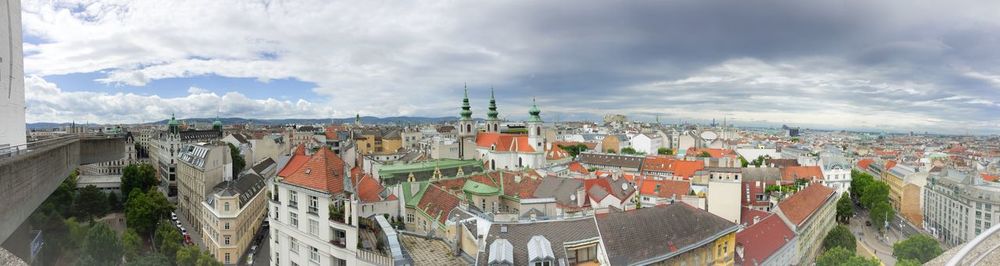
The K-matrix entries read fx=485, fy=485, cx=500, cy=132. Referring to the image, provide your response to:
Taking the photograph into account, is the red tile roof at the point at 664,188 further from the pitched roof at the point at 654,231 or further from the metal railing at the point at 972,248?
the metal railing at the point at 972,248

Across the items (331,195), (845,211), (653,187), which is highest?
(331,195)

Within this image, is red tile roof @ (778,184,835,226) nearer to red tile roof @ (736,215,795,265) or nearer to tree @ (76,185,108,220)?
red tile roof @ (736,215,795,265)

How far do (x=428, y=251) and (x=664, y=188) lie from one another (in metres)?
29.0

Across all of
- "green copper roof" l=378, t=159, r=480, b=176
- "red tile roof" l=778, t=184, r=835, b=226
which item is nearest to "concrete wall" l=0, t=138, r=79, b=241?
"green copper roof" l=378, t=159, r=480, b=176

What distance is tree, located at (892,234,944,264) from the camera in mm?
28953

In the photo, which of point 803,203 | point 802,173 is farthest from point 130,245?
point 802,173

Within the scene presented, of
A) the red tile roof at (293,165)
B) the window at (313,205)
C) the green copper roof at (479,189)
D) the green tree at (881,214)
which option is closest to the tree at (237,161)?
the green copper roof at (479,189)

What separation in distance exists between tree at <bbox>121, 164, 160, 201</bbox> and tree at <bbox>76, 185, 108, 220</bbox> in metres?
2.20

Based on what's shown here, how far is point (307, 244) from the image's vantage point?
682 inches

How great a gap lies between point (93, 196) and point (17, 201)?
1518 inches

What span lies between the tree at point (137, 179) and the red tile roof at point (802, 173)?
67289 mm

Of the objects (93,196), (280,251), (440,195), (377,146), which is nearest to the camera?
(280,251)

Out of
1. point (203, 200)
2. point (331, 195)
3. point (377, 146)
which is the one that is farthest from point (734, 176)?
point (377, 146)

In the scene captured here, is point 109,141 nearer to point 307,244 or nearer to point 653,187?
point 307,244
